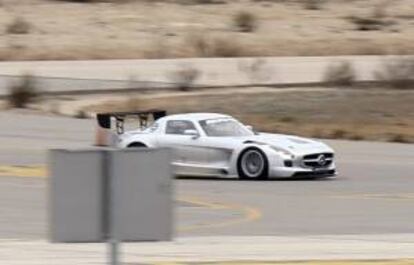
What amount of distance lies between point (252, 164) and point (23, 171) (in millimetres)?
4707

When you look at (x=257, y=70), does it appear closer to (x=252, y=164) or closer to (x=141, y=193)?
(x=252, y=164)

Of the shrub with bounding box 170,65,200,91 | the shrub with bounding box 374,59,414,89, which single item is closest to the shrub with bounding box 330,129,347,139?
the shrub with bounding box 170,65,200,91

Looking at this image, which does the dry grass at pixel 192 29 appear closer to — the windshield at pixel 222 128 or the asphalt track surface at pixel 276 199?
the asphalt track surface at pixel 276 199

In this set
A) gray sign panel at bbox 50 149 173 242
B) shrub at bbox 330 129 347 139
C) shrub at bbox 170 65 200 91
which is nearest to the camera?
gray sign panel at bbox 50 149 173 242

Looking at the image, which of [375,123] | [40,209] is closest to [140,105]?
[375,123]

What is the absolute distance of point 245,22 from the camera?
73062 mm

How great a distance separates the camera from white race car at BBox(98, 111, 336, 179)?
27375 millimetres

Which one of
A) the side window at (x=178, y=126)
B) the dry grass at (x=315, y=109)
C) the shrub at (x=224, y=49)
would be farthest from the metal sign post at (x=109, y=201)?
the shrub at (x=224, y=49)

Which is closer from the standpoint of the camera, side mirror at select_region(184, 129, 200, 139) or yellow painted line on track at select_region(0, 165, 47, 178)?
yellow painted line on track at select_region(0, 165, 47, 178)

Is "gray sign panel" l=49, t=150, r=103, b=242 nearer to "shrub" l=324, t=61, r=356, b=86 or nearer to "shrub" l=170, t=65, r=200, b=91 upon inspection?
"shrub" l=170, t=65, r=200, b=91

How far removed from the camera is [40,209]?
22125 mm

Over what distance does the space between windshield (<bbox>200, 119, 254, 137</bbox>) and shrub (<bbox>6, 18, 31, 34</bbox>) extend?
131 feet

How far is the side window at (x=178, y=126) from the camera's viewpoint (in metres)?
28.3

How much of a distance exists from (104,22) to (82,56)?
35.2 ft
